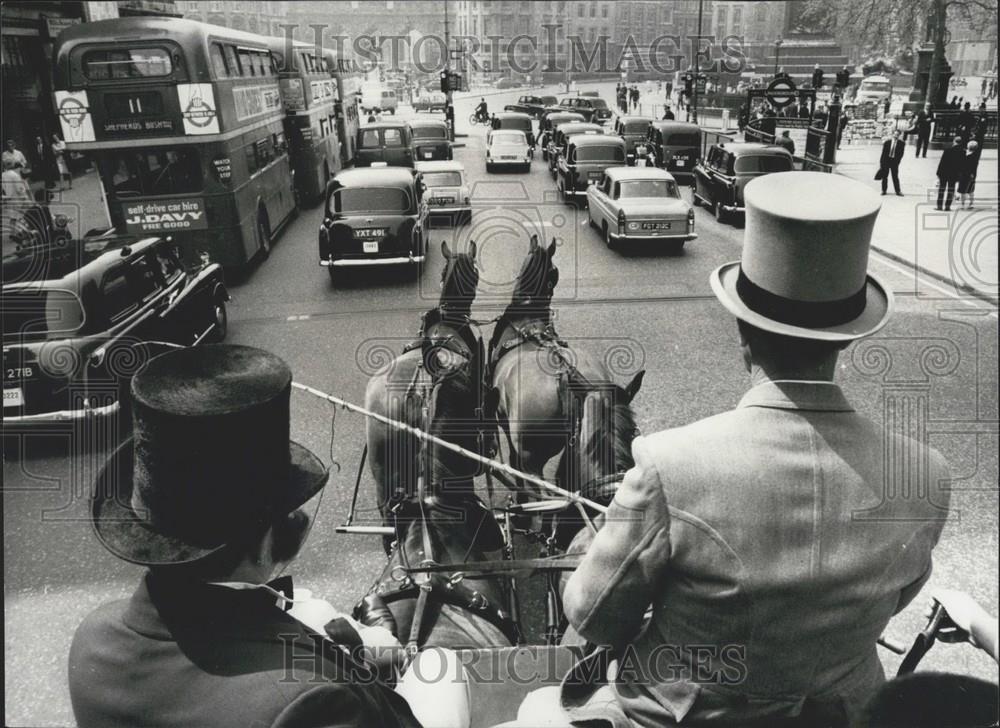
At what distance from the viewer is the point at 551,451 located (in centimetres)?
545

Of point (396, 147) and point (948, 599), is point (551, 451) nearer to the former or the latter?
point (948, 599)

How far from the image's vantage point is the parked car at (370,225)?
12.6 metres

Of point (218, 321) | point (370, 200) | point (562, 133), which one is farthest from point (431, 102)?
point (218, 321)

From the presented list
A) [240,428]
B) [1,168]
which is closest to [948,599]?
[240,428]

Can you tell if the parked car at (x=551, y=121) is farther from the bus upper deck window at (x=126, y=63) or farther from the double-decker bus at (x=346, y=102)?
the bus upper deck window at (x=126, y=63)

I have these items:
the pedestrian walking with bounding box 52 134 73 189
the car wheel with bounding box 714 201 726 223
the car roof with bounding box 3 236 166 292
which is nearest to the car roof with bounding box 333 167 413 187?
the car roof with bounding box 3 236 166 292

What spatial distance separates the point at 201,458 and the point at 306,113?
63.8 ft

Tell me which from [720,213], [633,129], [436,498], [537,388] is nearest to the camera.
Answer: [436,498]

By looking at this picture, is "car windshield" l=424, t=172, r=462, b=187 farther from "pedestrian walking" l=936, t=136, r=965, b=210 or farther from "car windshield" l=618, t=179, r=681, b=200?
"pedestrian walking" l=936, t=136, r=965, b=210

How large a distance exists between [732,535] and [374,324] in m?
9.53

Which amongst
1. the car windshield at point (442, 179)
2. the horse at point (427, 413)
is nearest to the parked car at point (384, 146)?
the car windshield at point (442, 179)

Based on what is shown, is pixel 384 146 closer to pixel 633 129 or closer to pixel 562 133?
pixel 562 133

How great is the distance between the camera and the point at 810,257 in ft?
5.69

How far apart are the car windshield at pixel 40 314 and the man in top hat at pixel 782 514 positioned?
665cm
